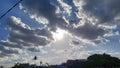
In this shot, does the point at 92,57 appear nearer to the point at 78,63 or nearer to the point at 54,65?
the point at 78,63

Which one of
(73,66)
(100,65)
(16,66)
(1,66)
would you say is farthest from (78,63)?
(1,66)

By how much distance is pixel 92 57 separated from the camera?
132 meters

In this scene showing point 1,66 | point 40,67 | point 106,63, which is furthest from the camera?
point 1,66

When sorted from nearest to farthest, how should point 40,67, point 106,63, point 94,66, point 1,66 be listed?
point 94,66
point 106,63
point 40,67
point 1,66

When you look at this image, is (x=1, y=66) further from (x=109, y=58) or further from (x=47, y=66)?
(x=109, y=58)

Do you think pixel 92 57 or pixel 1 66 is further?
pixel 1 66

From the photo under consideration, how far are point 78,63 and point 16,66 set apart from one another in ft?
111

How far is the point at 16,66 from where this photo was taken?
121 m

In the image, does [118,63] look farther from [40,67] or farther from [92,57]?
[40,67]

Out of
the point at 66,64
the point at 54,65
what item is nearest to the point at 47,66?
the point at 54,65

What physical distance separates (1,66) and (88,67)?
68902mm

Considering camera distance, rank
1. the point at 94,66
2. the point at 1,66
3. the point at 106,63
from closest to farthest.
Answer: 1. the point at 94,66
2. the point at 106,63
3. the point at 1,66

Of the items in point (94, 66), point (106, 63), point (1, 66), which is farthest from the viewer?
point (1, 66)

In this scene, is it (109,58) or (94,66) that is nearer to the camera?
(94,66)
